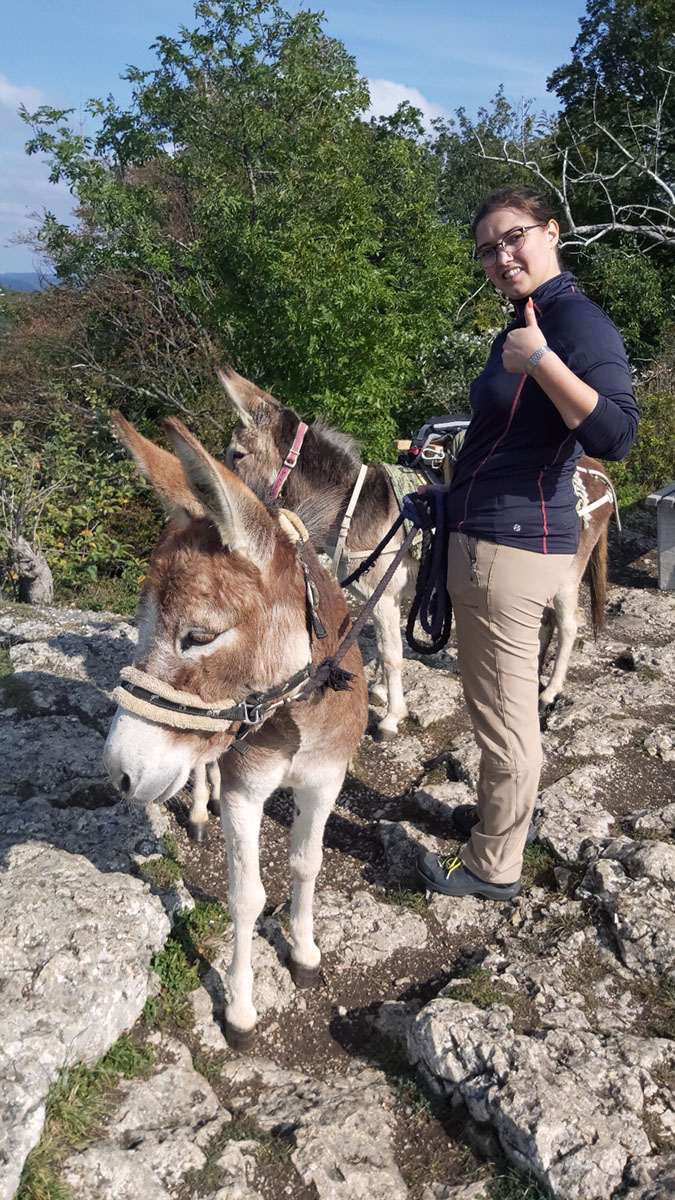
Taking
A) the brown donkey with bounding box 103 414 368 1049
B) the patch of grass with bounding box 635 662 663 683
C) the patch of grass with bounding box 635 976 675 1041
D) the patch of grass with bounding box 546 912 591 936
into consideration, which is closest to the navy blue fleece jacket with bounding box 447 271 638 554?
the brown donkey with bounding box 103 414 368 1049

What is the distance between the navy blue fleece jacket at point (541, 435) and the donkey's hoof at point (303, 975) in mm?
1942

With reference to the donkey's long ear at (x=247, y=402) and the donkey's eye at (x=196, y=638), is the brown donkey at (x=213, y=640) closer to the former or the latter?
the donkey's eye at (x=196, y=638)

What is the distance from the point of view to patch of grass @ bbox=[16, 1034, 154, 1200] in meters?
2.01

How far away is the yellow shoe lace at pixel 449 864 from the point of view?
3455 millimetres

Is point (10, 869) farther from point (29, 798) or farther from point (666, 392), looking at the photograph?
point (666, 392)

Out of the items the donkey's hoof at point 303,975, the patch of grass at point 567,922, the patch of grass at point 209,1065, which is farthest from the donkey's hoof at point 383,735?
the patch of grass at point 209,1065

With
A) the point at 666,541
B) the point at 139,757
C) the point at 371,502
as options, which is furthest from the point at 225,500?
the point at 666,541

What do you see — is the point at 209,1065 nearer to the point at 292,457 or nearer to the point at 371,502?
the point at 292,457

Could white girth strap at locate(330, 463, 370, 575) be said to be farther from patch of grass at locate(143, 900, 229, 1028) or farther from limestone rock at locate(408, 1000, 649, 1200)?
limestone rock at locate(408, 1000, 649, 1200)

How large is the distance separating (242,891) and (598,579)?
4380 mm

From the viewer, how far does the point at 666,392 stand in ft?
40.0

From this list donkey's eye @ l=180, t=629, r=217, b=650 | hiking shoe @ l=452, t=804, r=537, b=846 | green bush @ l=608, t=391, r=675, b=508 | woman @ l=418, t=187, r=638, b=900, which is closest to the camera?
donkey's eye @ l=180, t=629, r=217, b=650

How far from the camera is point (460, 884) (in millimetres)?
3416

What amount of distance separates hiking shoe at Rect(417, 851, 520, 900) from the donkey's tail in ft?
10.6
